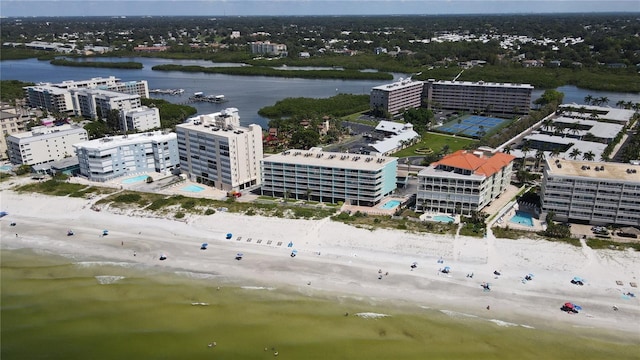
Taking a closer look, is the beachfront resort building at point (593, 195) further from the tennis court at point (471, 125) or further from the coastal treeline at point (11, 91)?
the coastal treeline at point (11, 91)

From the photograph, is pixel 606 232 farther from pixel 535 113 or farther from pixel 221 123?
pixel 535 113

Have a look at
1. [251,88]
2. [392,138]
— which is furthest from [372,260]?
[251,88]

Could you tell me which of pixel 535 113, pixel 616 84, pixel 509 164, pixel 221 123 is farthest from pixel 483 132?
pixel 616 84

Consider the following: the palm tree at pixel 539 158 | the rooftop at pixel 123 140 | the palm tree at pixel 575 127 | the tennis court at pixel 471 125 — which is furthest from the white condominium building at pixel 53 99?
the palm tree at pixel 575 127

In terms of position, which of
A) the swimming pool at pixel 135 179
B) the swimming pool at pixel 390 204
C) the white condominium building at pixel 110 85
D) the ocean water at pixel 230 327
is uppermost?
the white condominium building at pixel 110 85

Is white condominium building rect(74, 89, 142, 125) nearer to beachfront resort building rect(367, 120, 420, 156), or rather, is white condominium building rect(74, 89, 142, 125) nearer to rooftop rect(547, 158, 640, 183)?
beachfront resort building rect(367, 120, 420, 156)

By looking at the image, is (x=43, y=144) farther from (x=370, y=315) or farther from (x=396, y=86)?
(x=396, y=86)

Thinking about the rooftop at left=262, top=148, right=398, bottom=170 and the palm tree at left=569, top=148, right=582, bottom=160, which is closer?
the rooftop at left=262, top=148, right=398, bottom=170

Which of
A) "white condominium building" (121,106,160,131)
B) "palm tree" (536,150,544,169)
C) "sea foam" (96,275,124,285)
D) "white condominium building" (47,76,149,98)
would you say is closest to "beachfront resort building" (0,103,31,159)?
"white condominium building" (121,106,160,131)
